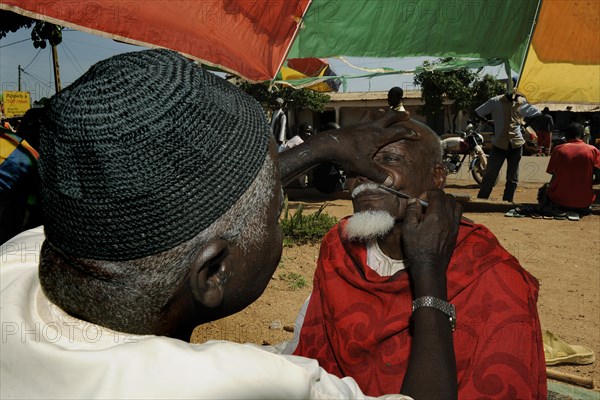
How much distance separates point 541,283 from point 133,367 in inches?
222

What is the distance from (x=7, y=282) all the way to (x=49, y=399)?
395 mm

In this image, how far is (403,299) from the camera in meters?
2.09

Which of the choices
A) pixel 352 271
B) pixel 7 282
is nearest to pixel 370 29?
pixel 352 271

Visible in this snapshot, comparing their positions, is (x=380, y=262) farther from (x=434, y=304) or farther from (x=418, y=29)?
(x=418, y=29)

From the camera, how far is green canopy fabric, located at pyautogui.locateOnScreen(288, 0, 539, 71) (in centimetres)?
547

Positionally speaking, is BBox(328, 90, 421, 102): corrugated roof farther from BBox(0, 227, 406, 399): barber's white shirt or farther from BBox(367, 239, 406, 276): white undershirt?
BBox(0, 227, 406, 399): barber's white shirt

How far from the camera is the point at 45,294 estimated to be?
1.11 m

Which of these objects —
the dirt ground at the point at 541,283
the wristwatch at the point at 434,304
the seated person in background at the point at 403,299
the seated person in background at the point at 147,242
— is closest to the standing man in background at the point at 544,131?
the dirt ground at the point at 541,283

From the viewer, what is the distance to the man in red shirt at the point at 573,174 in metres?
8.30

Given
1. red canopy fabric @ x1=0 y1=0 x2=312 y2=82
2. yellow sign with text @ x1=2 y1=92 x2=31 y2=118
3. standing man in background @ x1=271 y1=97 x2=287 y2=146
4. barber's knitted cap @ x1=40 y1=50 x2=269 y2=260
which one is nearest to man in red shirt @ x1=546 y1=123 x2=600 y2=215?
standing man in background @ x1=271 y1=97 x2=287 y2=146

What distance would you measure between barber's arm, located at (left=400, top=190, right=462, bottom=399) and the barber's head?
67 cm

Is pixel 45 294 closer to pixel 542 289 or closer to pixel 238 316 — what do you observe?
pixel 238 316

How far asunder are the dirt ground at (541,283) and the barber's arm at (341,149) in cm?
260

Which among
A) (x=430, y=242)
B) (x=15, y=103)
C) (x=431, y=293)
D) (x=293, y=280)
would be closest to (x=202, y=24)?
(x=430, y=242)
